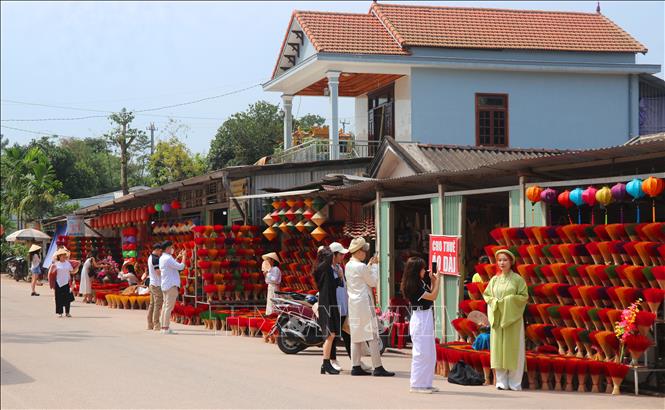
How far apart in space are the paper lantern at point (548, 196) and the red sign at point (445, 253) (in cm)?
235

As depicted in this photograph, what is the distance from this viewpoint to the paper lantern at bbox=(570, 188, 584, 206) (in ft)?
37.2

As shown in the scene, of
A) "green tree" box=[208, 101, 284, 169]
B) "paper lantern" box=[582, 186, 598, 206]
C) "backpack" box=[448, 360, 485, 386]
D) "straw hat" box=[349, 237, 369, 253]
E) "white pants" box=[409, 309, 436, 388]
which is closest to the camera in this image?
"white pants" box=[409, 309, 436, 388]

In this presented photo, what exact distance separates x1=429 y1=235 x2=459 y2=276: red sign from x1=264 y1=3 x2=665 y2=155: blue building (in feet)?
45.6

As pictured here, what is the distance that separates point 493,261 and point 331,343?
246 cm

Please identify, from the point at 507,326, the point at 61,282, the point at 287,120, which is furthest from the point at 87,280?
the point at 507,326

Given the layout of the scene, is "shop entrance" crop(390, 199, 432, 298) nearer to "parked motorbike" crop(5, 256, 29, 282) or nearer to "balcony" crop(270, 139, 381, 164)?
"balcony" crop(270, 139, 381, 164)

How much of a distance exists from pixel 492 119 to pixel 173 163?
1316 inches

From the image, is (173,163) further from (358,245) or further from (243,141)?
(358,245)

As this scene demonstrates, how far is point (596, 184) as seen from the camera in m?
11.4

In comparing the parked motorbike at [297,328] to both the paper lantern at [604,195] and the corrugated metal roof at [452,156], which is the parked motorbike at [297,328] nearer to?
the paper lantern at [604,195]

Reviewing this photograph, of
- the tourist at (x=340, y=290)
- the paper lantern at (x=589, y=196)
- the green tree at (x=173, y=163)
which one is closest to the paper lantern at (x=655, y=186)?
the paper lantern at (x=589, y=196)

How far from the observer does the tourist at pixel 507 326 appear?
35.4 ft

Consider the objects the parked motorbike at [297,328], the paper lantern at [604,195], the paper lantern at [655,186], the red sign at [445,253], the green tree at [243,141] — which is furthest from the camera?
the green tree at [243,141]

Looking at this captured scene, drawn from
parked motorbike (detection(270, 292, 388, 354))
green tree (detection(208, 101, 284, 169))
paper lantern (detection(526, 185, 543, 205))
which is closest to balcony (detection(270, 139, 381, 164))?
parked motorbike (detection(270, 292, 388, 354))
